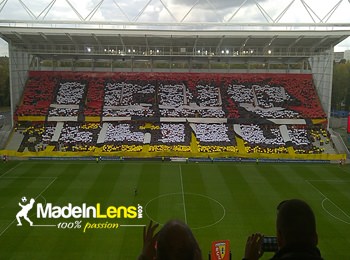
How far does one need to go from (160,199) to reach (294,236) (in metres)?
20.6

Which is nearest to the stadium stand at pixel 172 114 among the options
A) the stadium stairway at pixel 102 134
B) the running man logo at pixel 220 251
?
the stadium stairway at pixel 102 134

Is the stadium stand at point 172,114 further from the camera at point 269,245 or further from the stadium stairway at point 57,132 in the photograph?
the camera at point 269,245

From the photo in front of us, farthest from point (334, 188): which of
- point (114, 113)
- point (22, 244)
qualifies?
point (114, 113)

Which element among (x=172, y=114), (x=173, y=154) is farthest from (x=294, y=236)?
(x=172, y=114)

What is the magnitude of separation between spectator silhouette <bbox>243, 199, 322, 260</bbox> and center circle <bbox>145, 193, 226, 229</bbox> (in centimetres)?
1598

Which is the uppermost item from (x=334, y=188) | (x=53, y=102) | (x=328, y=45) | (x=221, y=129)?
(x=328, y=45)

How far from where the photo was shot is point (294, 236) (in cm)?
288

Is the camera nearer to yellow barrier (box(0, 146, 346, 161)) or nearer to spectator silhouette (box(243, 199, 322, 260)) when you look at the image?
spectator silhouette (box(243, 199, 322, 260))

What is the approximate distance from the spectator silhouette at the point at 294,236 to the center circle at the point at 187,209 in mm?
15977

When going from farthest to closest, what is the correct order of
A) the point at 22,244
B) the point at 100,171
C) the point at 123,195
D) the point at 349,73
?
the point at 349,73
the point at 100,171
the point at 123,195
the point at 22,244

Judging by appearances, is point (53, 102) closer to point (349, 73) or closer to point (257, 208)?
point (257, 208)

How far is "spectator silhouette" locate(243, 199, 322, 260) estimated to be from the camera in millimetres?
2736

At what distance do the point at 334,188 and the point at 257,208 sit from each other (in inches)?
306

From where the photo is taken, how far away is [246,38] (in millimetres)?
40531
